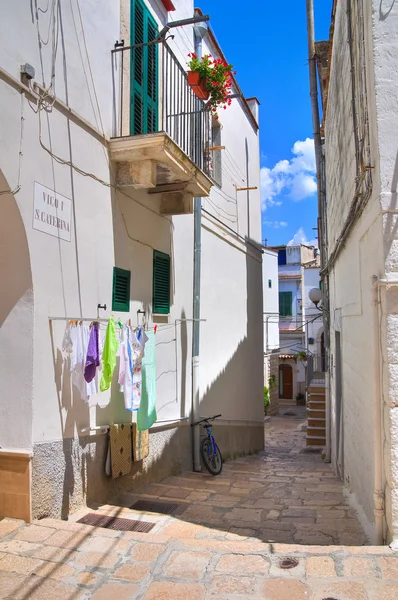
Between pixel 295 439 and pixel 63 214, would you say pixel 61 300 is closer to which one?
pixel 63 214

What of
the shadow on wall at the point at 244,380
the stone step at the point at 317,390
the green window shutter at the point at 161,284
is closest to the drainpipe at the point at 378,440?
the green window shutter at the point at 161,284

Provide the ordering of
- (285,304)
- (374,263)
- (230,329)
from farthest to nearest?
(285,304)
(230,329)
(374,263)

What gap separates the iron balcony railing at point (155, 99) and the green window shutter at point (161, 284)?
1707mm

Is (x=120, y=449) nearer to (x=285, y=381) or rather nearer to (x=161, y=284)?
(x=161, y=284)

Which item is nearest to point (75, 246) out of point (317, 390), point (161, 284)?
point (161, 284)

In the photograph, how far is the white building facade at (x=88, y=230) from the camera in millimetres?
4488

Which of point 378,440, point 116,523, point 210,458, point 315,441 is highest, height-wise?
point 378,440

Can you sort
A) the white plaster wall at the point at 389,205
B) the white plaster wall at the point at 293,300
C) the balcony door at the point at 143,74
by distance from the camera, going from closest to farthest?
1. the white plaster wall at the point at 389,205
2. the balcony door at the point at 143,74
3. the white plaster wall at the point at 293,300

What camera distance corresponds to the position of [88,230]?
5.50 metres

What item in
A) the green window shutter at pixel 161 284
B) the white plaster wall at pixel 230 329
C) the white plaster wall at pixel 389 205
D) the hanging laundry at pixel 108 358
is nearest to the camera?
the white plaster wall at pixel 389 205

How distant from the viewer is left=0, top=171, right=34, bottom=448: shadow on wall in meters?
4.47

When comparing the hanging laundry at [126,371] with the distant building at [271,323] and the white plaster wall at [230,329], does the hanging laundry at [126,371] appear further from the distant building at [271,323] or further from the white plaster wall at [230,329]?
the distant building at [271,323]

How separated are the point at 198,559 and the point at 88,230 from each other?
3538mm

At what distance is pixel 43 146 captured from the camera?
476cm
